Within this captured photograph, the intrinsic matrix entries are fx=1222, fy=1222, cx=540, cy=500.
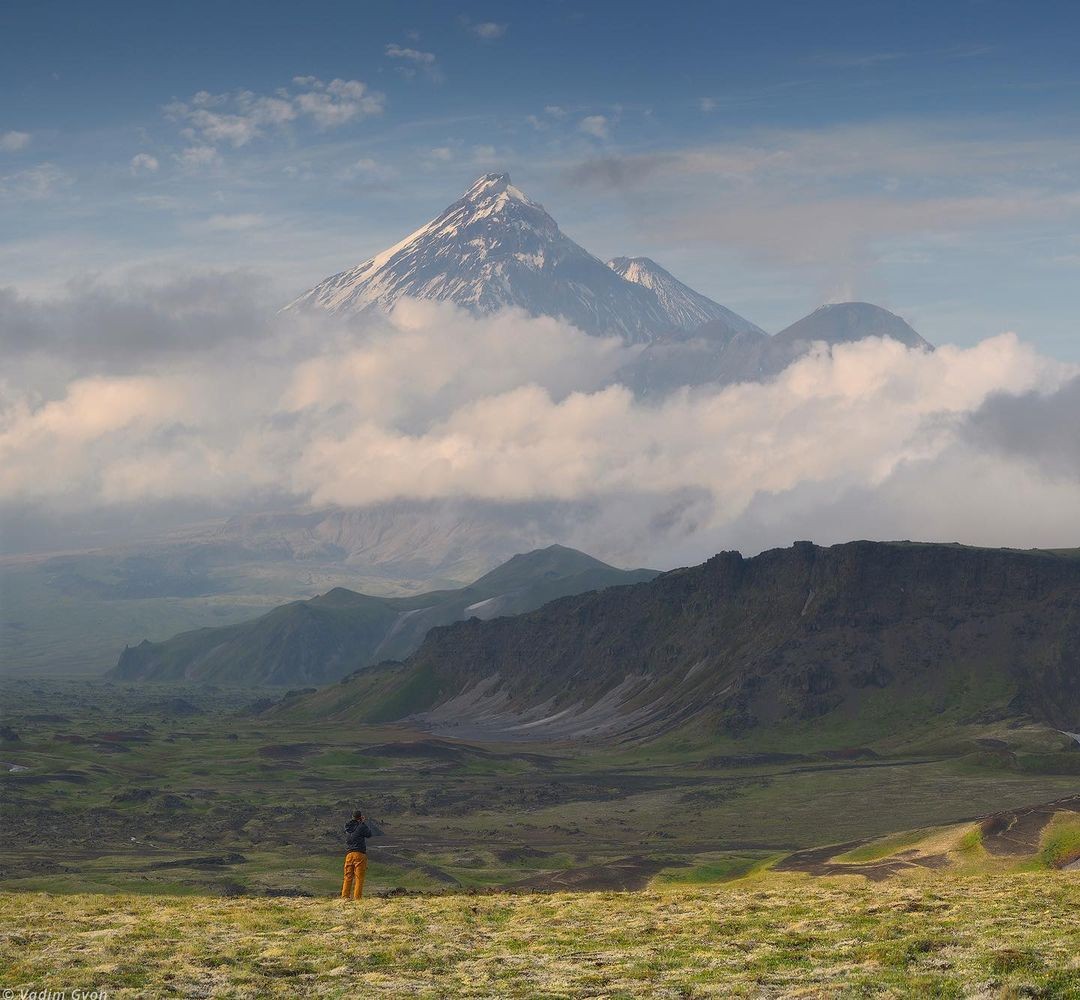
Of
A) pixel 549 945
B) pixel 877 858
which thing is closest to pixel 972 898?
pixel 549 945

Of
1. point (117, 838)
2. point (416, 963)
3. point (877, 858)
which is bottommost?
point (117, 838)

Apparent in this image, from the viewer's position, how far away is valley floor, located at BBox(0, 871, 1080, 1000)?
32.2m

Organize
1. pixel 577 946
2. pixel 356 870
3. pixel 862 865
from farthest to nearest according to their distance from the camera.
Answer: pixel 862 865, pixel 356 870, pixel 577 946

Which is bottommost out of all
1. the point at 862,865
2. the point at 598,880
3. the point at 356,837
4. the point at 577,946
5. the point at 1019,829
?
the point at 598,880

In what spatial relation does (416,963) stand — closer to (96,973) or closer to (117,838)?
(96,973)

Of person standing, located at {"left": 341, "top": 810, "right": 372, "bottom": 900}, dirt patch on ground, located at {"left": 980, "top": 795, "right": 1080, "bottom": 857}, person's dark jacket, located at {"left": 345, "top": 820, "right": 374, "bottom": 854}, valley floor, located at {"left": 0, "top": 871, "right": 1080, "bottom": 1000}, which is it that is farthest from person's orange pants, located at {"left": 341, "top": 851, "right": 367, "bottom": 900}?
dirt patch on ground, located at {"left": 980, "top": 795, "right": 1080, "bottom": 857}

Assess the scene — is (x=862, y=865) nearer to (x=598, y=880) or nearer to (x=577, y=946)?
(x=598, y=880)

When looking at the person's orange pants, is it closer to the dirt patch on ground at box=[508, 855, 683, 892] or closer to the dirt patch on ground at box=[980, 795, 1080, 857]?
the dirt patch on ground at box=[508, 855, 683, 892]

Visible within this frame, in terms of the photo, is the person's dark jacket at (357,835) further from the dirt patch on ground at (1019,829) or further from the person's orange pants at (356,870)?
the dirt patch on ground at (1019,829)

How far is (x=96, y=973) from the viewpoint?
3500 centimetres

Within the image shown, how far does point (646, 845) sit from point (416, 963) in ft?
476

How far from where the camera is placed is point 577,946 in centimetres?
3891

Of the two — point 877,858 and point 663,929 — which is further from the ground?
point 663,929

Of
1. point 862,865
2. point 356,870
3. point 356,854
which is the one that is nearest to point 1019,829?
point 862,865
